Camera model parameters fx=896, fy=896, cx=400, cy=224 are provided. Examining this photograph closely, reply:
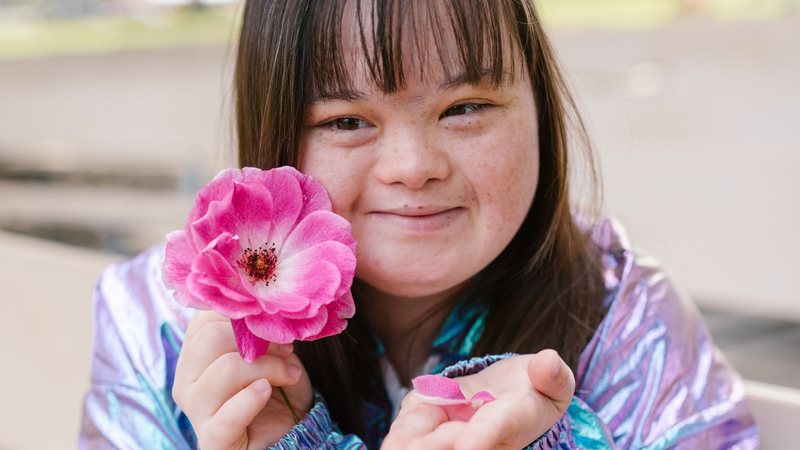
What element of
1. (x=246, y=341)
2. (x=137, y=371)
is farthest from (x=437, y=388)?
(x=137, y=371)

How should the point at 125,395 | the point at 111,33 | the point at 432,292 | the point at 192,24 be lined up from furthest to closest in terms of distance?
the point at 111,33, the point at 192,24, the point at 125,395, the point at 432,292

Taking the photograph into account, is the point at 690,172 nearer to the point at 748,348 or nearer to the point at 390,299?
the point at 748,348

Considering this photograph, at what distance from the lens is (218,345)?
0.64 metres

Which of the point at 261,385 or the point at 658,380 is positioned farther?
the point at 658,380

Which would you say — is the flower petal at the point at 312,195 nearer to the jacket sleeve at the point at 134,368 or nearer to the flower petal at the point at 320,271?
the flower petal at the point at 320,271

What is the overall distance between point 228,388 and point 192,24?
3018 millimetres

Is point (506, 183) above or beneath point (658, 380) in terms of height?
above

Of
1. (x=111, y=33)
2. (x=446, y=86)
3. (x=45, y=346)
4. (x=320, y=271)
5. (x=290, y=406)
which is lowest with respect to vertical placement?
(x=45, y=346)

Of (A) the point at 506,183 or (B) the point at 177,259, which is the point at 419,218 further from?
(B) the point at 177,259

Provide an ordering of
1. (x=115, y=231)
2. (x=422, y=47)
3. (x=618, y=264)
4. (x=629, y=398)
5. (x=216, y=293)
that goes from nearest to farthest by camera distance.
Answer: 1. (x=216, y=293)
2. (x=422, y=47)
3. (x=629, y=398)
4. (x=618, y=264)
5. (x=115, y=231)

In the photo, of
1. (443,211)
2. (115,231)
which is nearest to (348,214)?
(443,211)

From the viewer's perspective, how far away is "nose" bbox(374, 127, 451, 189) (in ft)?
2.06

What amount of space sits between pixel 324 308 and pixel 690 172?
1977 mm

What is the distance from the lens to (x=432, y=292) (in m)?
0.70
